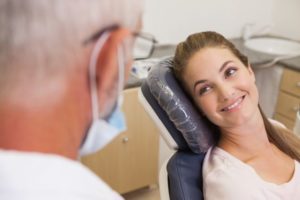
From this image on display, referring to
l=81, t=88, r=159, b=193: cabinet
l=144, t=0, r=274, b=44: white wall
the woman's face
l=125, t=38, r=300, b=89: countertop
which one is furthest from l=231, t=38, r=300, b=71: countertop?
the woman's face

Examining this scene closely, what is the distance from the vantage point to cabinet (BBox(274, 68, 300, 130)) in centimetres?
249

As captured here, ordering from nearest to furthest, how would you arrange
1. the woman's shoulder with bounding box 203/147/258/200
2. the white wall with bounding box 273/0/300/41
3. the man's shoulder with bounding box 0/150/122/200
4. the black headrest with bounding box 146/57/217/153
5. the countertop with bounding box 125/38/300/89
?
the man's shoulder with bounding box 0/150/122/200
the woman's shoulder with bounding box 203/147/258/200
the black headrest with bounding box 146/57/217/153
the countertop with bounding box 125/38/300/89
the white wall with bounding box 273/0/300/41

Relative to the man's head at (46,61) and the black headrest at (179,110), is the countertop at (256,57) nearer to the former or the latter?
the black headrest at (179,110)

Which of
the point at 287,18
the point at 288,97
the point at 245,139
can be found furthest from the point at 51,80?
the point at 287,18

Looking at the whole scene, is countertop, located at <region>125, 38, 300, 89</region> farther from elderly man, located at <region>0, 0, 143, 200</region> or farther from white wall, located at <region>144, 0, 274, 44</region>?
elderly man, located at <region>0, 0, 143, 200</region>

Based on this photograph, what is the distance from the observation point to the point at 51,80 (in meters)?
0.50

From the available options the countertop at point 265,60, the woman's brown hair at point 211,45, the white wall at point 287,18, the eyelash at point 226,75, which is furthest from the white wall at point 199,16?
the eyelash at point 226,75

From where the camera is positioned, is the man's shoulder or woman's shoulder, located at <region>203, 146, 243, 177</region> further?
woman's shoulder, located at <region>203, 146, 243, 177</region>

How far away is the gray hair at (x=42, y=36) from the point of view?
475 mm

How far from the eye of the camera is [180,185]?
122 centimetres

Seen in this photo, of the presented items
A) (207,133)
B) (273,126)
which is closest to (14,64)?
(207,133)

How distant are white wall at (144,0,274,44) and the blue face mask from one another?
6.14ft

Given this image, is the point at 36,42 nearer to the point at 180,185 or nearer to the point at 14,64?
the point at 14,64

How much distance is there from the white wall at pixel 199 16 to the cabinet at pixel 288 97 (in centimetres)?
66
